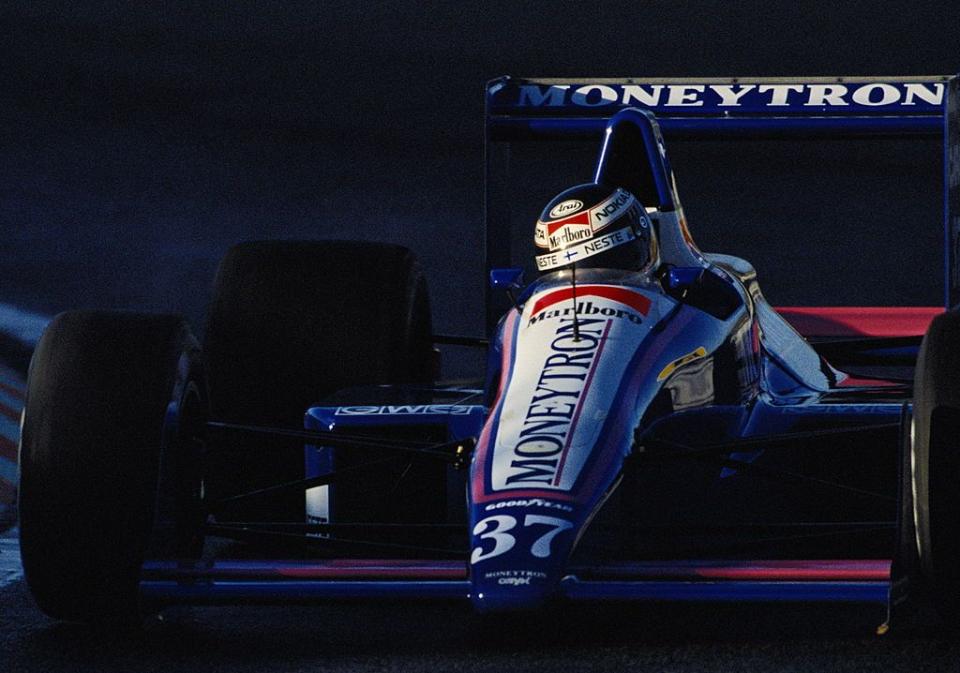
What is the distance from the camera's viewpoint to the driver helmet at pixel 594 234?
550 centimetres

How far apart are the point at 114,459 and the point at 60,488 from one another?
5.5 inches

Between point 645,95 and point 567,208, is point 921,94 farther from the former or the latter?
point 567,208

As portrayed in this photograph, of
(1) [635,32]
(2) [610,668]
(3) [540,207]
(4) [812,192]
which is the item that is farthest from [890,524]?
(1) [635,32]

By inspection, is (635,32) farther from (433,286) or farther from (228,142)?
(433,286)

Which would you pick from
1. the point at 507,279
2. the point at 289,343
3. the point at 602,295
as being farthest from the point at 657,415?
the point at 289,343

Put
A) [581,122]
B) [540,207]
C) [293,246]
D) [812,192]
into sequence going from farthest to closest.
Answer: [812,192] → [540,207] → [581,122] → [293,246]

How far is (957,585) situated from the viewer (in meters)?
4.10

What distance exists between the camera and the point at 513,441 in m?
4.55

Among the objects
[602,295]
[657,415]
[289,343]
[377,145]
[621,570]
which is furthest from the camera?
[377,145]

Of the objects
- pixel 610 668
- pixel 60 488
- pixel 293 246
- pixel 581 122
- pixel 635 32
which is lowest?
pixel 610 668

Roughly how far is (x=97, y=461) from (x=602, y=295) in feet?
4.53

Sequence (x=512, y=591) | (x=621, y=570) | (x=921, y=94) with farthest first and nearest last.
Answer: (x=921, y=94) < (x=621, y=570) < (x=512, y=591)

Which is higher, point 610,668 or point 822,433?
point 822,433

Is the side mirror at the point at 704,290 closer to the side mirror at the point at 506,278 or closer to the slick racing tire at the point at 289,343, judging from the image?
the side mirror at the point at 506,278
